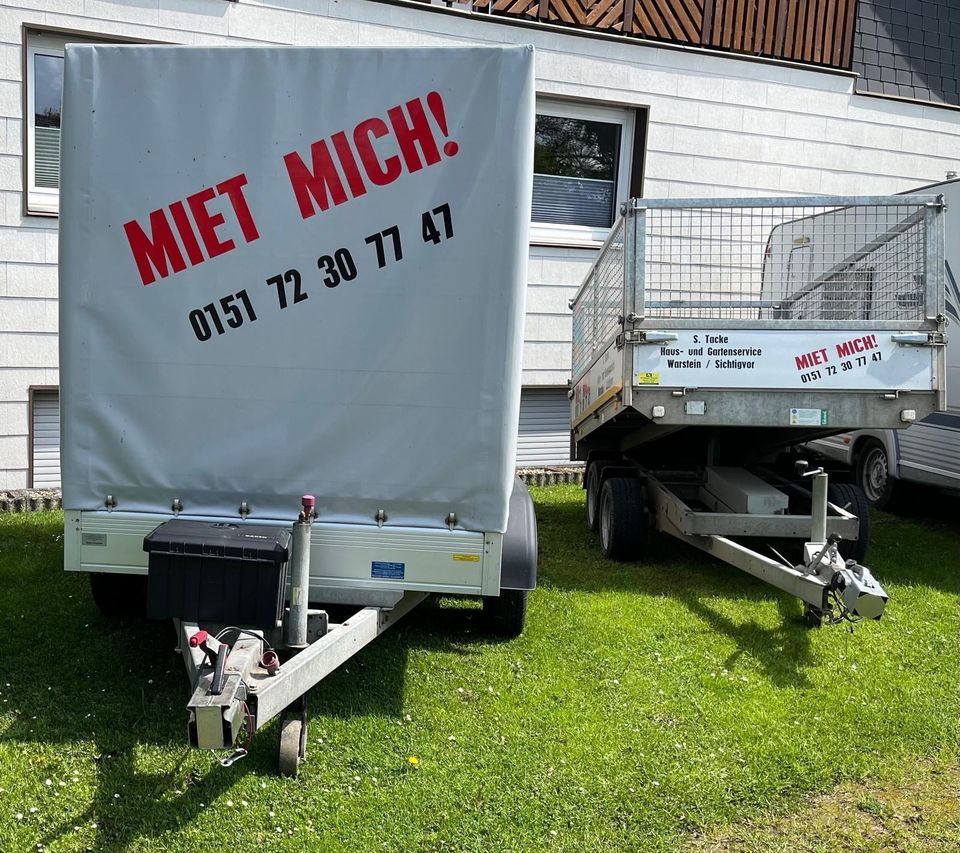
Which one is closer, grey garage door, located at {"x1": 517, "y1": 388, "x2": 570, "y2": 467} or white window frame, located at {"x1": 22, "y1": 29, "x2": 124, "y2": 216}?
white window frame, located at {"x1": 22, "y1": 29, "x2": 124, "y2": 216}

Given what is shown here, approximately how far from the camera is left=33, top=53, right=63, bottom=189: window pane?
8719mm

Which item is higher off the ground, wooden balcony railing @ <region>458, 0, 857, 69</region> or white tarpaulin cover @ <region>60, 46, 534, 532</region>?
wooden balcony railing @ <region>458, 0, 857, 69</region>

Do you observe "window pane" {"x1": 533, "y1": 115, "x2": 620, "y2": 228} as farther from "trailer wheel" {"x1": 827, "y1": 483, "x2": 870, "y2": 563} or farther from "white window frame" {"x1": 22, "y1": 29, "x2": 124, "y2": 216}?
"trailer wheel" {"x1": 827, "y1": 483, "x2": 870, "y2": 563}

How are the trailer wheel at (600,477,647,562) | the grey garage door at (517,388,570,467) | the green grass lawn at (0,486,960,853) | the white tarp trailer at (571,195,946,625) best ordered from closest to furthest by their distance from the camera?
the green grass lawn at (0,486,960,853)
the white tarp trailer at (571,195,946,625)
the trailer wheel at (600,477,647,562)
the grey garage door at (517,388,570,467)

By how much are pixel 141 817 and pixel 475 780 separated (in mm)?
1350

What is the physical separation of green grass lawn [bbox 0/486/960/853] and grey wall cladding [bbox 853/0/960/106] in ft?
27.5

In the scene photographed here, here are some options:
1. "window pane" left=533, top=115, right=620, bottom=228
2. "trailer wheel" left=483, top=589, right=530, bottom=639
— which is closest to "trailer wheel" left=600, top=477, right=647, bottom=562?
"trailer wheel" left=483, top=589, right=530, bottom=639

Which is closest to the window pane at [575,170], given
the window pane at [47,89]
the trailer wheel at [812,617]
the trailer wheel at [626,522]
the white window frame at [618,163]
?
the white window frame at [618,163]

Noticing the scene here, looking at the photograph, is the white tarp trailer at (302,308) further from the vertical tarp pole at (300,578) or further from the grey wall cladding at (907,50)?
the grey wall cladding at (907,50)

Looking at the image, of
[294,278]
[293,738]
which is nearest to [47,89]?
[294,278]

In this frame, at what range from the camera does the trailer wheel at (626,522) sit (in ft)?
24.8

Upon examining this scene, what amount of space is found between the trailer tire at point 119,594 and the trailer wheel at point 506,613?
200 cm

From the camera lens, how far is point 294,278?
171 inches

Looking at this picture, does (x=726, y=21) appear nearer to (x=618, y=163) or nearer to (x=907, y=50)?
(x=618, y=163)
